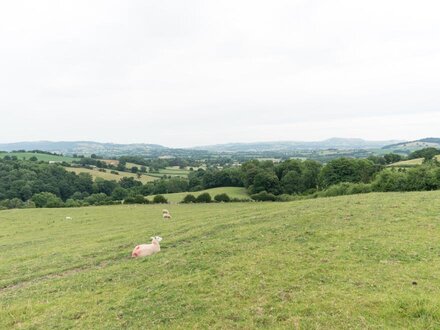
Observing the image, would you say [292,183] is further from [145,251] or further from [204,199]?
[145,251]

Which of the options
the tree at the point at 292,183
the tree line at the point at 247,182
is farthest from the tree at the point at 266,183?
the tree at the point at 292,183

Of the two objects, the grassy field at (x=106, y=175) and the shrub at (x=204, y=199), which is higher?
the shrub at (x=204, y=199)

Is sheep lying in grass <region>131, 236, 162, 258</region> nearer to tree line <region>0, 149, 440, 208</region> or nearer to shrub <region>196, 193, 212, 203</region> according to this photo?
tree line <region>0, 149, 440, 208</region>

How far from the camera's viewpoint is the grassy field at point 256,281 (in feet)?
24.3

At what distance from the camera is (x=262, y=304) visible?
8039mm

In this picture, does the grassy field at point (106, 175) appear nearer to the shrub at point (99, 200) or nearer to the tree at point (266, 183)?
the shrub at point (99, 200)

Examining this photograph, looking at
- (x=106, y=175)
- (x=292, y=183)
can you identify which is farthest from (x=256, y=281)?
(x=106, y=175)

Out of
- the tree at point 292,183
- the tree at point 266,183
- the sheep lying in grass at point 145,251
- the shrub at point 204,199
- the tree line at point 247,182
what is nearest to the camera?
the sheep lying in grass at point 145,251

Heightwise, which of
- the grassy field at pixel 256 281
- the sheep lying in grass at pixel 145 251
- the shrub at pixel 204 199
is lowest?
the shrub at pixel 204 199

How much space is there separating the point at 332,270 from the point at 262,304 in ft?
10.2

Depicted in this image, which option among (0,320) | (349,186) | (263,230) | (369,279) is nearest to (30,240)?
(0,320)

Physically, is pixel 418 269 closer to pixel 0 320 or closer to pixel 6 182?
pixel 0 320

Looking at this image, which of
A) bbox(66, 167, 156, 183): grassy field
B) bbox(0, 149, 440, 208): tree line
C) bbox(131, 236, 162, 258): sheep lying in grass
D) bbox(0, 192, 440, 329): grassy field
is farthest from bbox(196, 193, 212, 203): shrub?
bbox(66, 167, 156, 183): grassy field

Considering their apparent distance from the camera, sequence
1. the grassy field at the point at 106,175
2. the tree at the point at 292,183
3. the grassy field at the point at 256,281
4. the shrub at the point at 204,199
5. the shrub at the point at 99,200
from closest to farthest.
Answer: the grassy field at the point at 256,281 < the shrub at the point at 204,199 < the shrub at the point at 99,200 < the tree at the point at 292,183 < the grassy field at the point at 106,175
